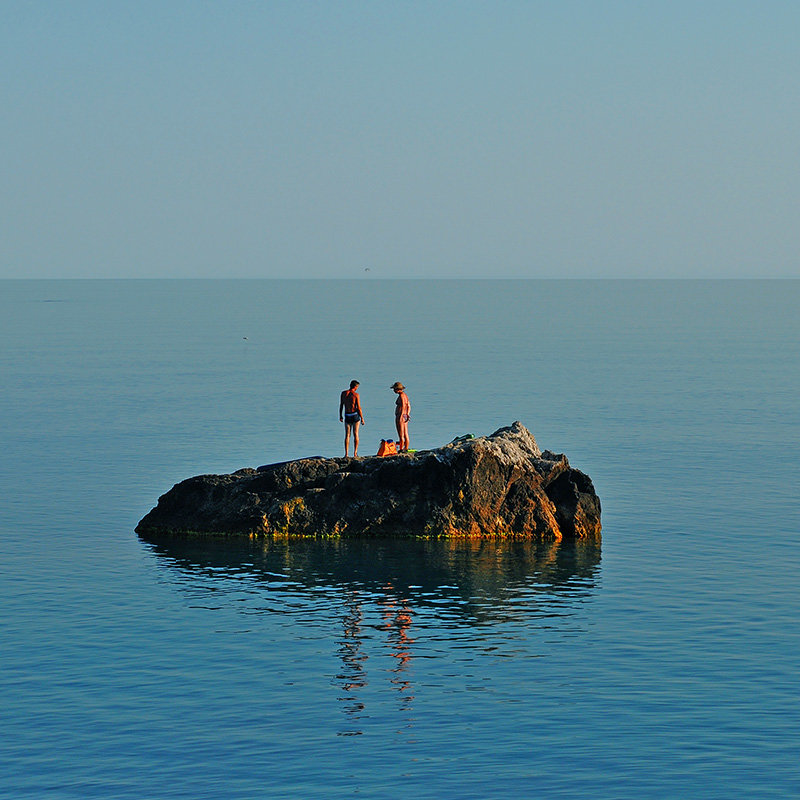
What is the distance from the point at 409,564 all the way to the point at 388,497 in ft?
11.7

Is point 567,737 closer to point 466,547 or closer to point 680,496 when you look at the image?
point 466,547

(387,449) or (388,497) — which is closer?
(388,497)

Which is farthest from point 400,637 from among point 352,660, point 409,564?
point 409,564

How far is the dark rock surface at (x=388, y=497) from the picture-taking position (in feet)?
138

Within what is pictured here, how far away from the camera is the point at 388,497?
42.5 metres

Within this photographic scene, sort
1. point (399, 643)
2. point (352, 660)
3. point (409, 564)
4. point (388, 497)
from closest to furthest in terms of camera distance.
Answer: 1. point (352, 660)
2. point (399, 643)
3. point (409, 564)
4. point (388, 497)

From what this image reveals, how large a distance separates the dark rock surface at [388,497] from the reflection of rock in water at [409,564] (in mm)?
486

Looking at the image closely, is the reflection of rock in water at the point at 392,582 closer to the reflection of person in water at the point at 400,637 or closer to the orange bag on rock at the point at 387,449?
the reflection of person in water at the point at 400,637

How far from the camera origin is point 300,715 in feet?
87.4

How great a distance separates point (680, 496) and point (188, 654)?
28.2m

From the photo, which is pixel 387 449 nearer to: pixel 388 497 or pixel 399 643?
pixel 388 497

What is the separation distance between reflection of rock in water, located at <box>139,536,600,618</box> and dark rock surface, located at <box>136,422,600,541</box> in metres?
0.49

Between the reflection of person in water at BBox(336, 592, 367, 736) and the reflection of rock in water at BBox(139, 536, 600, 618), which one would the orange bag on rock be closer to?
the reflection of rock in water at BBox(139, 536, 600, 618)

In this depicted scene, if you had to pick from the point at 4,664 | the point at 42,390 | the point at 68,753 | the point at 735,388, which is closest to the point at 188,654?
the point at 4,664
